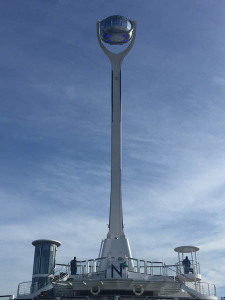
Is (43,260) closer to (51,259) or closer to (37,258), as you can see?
(37,258)

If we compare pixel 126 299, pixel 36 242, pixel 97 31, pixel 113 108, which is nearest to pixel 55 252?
pixel 36 242

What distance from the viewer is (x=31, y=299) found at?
82.6 ft

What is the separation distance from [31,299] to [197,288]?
39.9 ft

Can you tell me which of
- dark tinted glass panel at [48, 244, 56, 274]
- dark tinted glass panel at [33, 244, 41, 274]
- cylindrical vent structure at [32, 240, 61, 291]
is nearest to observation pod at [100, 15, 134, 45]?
cylindrical vent structure at [32, 240, 61, 291]

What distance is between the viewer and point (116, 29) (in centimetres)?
3538

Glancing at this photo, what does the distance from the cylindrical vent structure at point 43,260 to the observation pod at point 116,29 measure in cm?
2108

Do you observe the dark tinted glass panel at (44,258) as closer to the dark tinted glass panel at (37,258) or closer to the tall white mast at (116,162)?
the dark tinted glass panel at (37,258)

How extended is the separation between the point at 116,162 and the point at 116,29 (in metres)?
13.4

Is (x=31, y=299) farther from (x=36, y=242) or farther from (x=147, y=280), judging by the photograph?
(x=147, y=280)

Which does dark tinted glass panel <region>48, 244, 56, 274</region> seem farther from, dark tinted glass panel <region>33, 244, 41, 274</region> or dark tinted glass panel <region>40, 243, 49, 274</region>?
dark tinted glass panel <region>33, 244, 41, 274</region>

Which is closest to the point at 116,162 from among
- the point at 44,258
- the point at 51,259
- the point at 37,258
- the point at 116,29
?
the point at 51,259

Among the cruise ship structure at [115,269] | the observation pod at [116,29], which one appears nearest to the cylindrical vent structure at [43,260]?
the cruise ship structure at [115,269]

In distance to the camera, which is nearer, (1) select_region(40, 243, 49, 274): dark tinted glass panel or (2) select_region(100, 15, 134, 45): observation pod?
(1) select_region(40, 243, 49, 274): dark tinted glass panel

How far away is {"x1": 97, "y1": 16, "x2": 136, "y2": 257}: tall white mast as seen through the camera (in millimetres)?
30500
